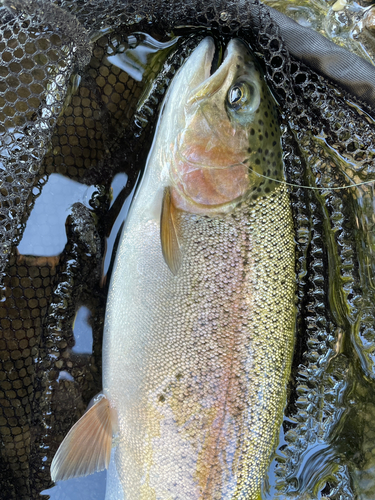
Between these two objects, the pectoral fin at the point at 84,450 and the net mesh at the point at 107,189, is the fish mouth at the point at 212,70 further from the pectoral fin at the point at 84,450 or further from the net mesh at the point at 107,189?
the pectoral fin at the point at 84,450

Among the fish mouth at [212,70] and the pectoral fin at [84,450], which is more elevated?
the fish mouth at [212,70]

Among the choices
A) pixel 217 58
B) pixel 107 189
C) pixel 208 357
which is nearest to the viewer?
pixel 208 357

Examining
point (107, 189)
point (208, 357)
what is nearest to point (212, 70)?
point (107, 189)

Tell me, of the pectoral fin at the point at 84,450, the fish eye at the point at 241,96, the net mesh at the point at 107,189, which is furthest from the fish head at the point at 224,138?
the pectoral fin at the point at 84,450

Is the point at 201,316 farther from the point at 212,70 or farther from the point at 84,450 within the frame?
the point at 212,70

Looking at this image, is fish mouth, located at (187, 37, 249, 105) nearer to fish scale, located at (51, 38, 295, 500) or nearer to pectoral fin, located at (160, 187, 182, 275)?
fish scale, located at (51, 38, 295, 500)

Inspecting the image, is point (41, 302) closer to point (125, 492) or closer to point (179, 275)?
point (179, 275)

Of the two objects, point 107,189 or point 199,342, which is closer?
point 199,342
